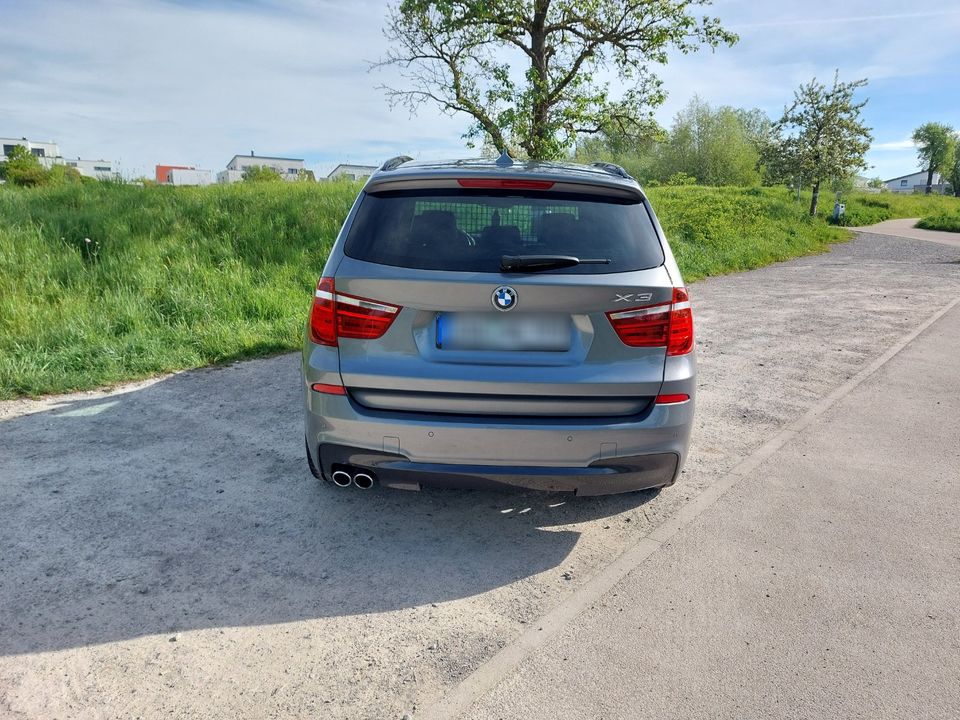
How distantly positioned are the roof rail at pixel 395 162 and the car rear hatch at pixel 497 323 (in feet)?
2.45

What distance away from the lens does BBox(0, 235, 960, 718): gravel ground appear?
2.35 metres

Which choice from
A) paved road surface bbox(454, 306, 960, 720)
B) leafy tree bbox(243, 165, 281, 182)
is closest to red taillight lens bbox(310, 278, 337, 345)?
paved road surface bbox(454, 306, 960, 720)

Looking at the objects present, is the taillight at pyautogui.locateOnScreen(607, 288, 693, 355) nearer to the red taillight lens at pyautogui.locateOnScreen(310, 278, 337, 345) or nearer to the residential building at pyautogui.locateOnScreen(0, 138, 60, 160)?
the red taillight lens at pyautogui.locateOnScreen(310, 278, 337, 345)

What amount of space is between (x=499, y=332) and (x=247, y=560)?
1.57 m

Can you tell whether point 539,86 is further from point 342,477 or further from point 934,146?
point 934,146

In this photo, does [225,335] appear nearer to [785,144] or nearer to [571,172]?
[571,172]

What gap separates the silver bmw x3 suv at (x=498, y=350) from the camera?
2920mm

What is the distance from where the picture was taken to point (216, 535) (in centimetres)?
334

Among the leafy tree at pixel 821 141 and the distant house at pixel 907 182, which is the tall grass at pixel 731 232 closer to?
the leafy tree at pixel 821 141

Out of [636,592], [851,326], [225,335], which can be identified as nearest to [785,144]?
[851,326]

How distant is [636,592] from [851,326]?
7.83 metres

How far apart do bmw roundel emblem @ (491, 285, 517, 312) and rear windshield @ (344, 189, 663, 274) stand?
0.36 ft

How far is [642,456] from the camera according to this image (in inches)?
120

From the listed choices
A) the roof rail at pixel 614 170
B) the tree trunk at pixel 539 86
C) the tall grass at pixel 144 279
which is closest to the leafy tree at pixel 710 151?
the tree trunk at pixel 539 86
